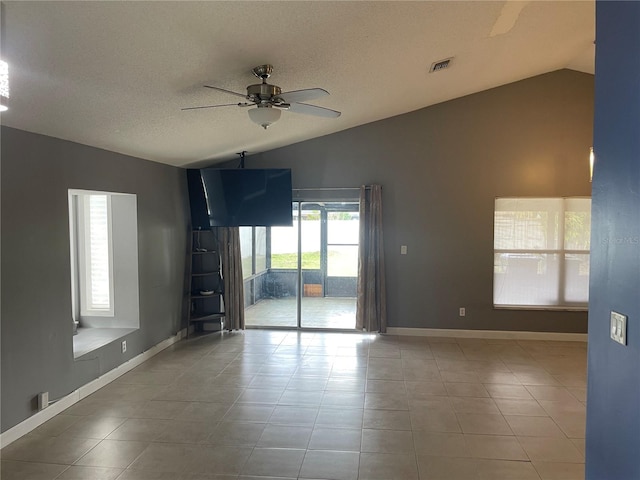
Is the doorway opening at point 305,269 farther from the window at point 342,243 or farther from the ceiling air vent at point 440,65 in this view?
the ceiling air vent at point 440,65

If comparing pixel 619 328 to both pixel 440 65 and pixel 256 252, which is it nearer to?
pixel 440 65

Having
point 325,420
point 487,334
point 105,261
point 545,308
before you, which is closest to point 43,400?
point 105,261

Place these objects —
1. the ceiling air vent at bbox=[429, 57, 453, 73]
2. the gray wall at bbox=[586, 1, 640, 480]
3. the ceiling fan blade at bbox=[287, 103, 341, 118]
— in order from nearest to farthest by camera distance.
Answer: the gray wall at bbox=[586, 1, 640, 480] → the ceiling fan blade at bbox=[287, 103, 341, 118] → the ceiling air vent at bbox=[429, 57, 453, 73]

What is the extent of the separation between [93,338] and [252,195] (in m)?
2.38

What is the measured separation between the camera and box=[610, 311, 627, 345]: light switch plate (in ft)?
5.37

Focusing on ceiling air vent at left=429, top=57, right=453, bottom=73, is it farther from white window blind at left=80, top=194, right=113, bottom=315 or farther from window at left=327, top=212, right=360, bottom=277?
white window blind at left=80, top=194, right=113, bottom=315

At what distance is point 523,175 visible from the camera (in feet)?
18.3

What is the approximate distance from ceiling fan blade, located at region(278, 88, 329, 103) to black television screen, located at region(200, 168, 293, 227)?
2.49m

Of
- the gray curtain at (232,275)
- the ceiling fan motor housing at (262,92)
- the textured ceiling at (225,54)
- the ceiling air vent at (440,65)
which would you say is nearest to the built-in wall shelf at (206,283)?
the gray curtain at (232,275)

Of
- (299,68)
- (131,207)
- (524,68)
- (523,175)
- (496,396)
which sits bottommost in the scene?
(496,396)

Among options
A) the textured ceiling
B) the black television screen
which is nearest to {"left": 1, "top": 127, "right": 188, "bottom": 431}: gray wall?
the textured ceiling

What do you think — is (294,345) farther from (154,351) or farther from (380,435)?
→ (380,435)

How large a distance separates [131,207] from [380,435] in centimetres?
343

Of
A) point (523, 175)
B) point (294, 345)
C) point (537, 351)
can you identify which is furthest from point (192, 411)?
point (523, 175)
